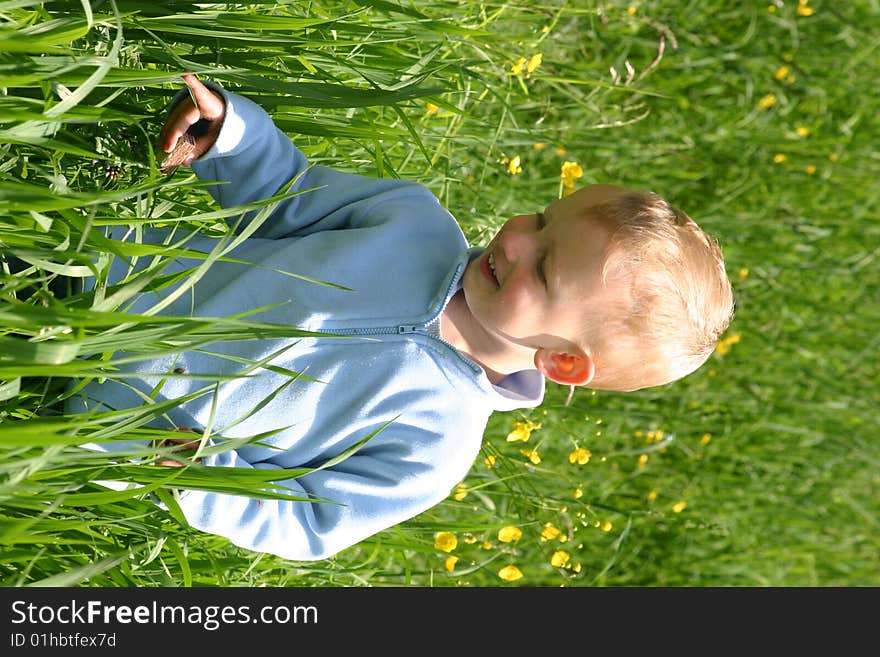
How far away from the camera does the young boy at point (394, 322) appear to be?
1.10 m

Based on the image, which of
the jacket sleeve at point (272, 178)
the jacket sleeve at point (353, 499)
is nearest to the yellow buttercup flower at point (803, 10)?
the jacket sleeve at point (272, 178)

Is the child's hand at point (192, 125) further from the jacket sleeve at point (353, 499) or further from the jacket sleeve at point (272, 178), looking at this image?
the jacket sleeve at point (353, 499)

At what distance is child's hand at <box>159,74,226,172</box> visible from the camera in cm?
100

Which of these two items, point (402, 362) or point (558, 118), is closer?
point (402, 362)

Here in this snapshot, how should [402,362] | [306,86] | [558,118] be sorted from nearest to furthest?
[306,86]
[402,362]
[558,118]

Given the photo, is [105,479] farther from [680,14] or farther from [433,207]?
[680,14]

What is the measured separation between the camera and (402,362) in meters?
1.17

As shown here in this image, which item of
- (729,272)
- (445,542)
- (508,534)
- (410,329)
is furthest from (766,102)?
(410,329)

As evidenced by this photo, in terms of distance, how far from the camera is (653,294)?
3.61 feet

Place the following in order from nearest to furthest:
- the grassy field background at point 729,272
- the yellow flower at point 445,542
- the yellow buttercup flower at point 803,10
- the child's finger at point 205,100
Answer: the child's finger at point 205,100 → the yellow flower at point 445,542 → the grassy field background at point 729,272 → the yellow buttercup flower at point 803,10

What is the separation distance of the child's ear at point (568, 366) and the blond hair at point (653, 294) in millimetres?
16

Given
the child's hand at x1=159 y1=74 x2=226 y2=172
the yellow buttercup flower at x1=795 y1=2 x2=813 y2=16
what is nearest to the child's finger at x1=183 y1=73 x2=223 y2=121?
the child's hand at x1=159 y1=74 x2=226 y2=172
